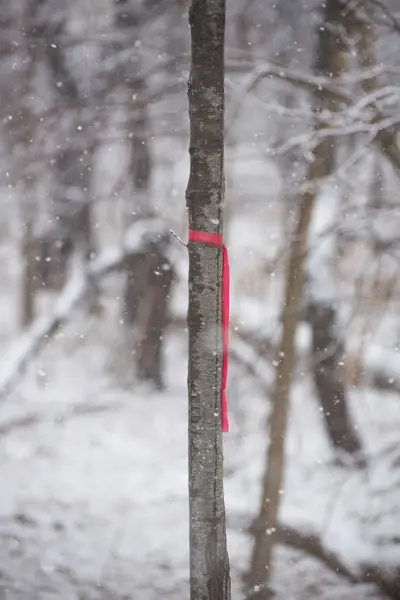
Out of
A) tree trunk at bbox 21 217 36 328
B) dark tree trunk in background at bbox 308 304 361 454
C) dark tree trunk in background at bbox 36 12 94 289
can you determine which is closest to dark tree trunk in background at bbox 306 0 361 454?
dark tree trunk in background at bbox 308 304 361 454

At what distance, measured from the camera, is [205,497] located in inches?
61.4

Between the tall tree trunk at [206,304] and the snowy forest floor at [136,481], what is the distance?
1534 millimetres

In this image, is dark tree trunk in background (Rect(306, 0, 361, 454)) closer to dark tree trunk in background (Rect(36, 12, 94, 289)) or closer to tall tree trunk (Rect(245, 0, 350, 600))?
tall tree trunk (Rect(245, 0, 350, 600))

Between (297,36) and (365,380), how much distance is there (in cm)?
197

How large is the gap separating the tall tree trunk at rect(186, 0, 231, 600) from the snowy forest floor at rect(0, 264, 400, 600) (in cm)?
153

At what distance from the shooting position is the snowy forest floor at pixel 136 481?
116 inches

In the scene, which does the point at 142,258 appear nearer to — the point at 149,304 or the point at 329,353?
the point at 149,304

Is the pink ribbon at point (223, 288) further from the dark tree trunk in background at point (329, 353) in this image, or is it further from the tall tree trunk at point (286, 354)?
the dark tree trunk in background at point (329, 353)

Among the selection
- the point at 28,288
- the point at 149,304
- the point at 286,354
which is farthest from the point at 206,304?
the point at 28,288

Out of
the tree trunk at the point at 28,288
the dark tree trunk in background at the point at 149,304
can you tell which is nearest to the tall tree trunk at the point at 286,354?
the dark tree trunk in background at the point at 149,304

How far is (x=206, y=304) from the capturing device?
1.48 meters

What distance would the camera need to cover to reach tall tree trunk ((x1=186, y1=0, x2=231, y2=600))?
1375mm

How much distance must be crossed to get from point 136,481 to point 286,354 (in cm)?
119

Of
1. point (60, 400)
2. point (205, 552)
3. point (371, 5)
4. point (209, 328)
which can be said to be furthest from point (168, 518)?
point (371, 5)
